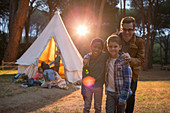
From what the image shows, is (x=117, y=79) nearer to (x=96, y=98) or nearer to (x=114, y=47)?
(x=114, y=47)

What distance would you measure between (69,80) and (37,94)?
2.11m

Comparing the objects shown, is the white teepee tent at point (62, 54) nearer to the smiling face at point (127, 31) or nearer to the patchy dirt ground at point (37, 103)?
the patchy dirt ground at point (37, 103)

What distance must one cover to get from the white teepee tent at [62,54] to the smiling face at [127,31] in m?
5.07

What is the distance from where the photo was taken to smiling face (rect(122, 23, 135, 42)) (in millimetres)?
2190

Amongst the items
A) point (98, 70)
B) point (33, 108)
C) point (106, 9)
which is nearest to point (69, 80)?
point (33, 108)

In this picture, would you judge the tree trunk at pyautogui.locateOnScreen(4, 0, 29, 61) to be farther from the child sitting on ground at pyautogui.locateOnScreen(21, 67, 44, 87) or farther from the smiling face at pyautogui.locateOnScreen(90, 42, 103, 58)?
the smiling face at pyautogui.locateOnScreen(90, 42, 103, 58)

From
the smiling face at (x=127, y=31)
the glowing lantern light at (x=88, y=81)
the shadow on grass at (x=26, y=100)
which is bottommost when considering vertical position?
the shadow on grass at (x=26, y=100)

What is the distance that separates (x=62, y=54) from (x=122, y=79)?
561cm

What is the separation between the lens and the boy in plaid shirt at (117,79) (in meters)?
1.97

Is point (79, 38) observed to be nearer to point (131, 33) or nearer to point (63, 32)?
point (63, 32)

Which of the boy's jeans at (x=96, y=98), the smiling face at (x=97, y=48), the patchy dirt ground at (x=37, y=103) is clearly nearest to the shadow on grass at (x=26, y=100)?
the patchy dirt ground at (x=37, y=103)

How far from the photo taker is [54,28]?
8070 millimetres

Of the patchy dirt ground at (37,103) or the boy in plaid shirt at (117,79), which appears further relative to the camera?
the patchy dirt ground at (37,103)

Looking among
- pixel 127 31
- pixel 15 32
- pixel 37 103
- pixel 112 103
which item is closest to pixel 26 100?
pixel 37 103
